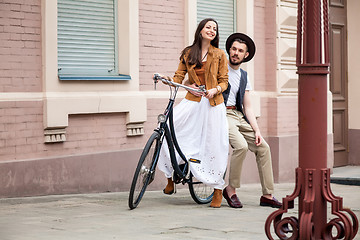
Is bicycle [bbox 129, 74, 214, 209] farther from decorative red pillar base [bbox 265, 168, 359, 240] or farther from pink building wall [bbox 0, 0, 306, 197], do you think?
decorative red pillar base [bbox 265, 168, 359, 240]

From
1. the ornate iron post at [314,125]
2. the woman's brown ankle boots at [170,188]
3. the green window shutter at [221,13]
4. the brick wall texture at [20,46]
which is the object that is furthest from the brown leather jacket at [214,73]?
the green window shutter at [221,13]

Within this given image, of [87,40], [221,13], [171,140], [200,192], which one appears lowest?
[200,192]

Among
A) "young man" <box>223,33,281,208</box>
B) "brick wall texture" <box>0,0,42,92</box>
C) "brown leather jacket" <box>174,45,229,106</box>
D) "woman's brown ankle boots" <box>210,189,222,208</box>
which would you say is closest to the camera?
"brown leather jacket" <box>174,45,229,106</box>

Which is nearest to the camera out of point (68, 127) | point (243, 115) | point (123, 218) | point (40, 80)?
point (123, 218)

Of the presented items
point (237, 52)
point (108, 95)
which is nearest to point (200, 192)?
point (237, 52)

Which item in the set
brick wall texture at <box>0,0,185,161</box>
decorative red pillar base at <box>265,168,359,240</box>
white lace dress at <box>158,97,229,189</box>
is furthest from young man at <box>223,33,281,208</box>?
decorative red pillar base at <box>265,168,359,240</box>

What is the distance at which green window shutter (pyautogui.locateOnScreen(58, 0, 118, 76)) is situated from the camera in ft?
31.7

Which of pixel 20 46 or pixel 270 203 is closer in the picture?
pixel 270 203

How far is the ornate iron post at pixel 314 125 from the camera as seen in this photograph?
5238 millimetres

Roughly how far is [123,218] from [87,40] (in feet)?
10.6

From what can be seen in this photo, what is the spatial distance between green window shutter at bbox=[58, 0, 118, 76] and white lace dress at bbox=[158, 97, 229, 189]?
1947mm

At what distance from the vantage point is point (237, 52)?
8586mm

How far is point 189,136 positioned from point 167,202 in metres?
0.87

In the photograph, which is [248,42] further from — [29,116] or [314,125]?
[314,125]
